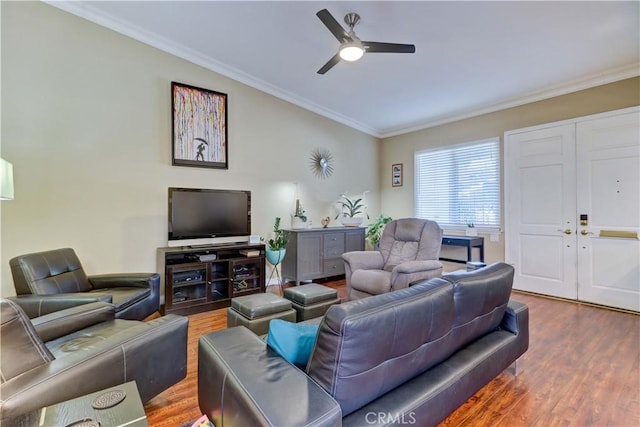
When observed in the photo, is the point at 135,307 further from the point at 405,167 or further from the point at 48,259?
the point at 405,167

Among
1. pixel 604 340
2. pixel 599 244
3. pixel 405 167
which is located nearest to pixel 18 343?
pixel 604 340

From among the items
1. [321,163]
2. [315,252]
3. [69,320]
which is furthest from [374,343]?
[321,163]

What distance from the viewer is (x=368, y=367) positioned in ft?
3.39

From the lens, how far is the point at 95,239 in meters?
3.14

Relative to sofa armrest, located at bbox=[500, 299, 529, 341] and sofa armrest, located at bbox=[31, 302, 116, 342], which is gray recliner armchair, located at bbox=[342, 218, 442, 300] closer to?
sofa armrest, located at bbox=[500, 299, 529, 341]

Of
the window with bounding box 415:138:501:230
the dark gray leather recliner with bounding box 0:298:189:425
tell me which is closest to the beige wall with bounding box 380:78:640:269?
the window with bounding box 415:138:501:230

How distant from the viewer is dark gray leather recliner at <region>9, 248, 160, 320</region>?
7.25 ft

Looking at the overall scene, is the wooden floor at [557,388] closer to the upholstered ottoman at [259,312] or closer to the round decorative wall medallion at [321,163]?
the upholstered ottoman at [259,312]

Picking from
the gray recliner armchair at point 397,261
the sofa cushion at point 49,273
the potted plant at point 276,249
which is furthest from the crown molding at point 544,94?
the sofa cushion at point 49,273

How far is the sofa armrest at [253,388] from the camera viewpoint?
85cm

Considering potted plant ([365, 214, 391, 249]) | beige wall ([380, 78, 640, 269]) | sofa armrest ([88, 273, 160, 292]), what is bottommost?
sofa armrest ([88, 273, 160, 292])

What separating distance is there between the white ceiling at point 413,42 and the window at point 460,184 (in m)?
0.80

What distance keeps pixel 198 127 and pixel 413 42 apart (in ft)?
8.90

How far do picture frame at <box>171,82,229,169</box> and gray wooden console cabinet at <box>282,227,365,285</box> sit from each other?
1492 millimetres
